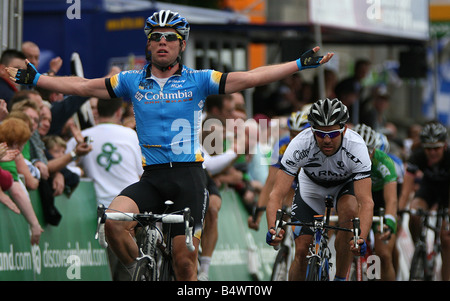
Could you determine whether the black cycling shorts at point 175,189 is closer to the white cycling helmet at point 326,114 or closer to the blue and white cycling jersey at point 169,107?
the blue and white cycling jersey at point 169,107

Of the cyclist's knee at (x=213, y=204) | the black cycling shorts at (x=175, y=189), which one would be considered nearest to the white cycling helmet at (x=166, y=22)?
the black cycling shorts at (x=175, y=189)

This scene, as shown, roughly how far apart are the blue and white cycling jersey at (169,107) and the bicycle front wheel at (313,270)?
1303 mm

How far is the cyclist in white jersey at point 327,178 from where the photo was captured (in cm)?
886

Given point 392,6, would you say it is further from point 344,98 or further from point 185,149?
point 185,149

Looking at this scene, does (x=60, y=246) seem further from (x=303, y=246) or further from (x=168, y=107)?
(x=168, y=107)

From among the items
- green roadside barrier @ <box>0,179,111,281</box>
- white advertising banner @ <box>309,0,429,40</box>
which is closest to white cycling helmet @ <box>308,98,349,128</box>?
green roadside barrier @ <box>0,179,111,281</box>

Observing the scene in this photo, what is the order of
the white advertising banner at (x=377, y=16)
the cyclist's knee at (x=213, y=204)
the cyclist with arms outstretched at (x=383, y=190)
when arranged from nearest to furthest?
1. the cyclist with arms outstretched at (x=383, y=190)
2. the cyclist's knee at (x=213, y=204)
3. the white advertising banner at (x=377, y=16)

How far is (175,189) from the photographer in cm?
825

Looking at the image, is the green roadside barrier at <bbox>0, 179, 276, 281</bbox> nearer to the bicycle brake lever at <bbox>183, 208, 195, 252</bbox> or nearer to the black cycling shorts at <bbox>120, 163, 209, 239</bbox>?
the black cycling shorts at <bbox>120, 163, 209, 239</bbox>

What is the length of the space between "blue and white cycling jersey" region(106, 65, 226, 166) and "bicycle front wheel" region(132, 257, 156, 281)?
97 cm

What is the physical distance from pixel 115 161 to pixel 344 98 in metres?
9.14
